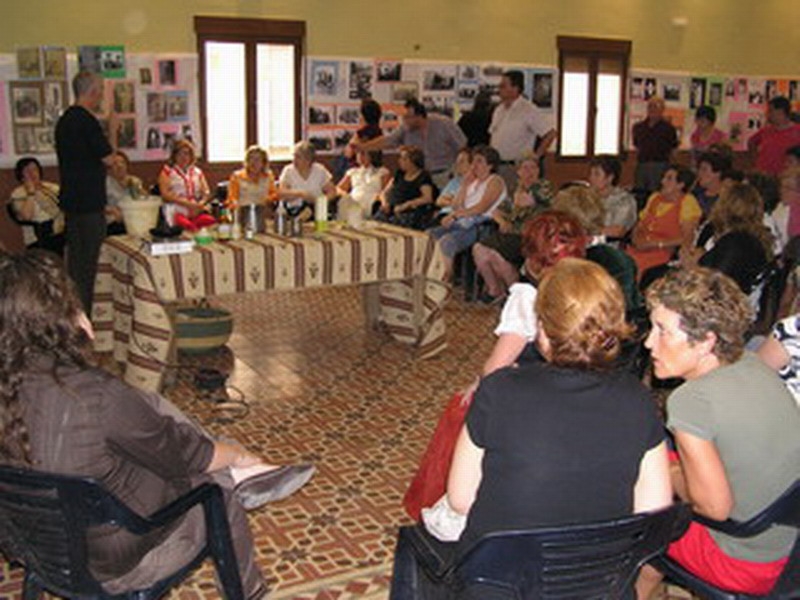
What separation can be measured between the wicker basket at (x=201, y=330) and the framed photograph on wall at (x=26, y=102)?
3268 mm

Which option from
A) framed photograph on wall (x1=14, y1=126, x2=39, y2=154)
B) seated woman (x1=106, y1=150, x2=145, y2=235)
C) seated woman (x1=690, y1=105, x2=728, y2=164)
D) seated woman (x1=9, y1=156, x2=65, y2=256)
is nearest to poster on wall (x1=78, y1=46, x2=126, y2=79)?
framed photograph on wall (x1=14, y1=126, x2=39, y2=154)

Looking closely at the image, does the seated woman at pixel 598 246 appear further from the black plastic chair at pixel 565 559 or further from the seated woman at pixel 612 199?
the black plastic chair at pixel 565 559

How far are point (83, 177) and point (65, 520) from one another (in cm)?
422

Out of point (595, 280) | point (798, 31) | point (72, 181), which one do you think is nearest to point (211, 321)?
point (72, 181)

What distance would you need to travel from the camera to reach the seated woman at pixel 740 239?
14.8 feet

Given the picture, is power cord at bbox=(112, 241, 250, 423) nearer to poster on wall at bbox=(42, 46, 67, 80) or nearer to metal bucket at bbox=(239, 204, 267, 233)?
metal bucket at bbox=(239, 204, 267, 233)

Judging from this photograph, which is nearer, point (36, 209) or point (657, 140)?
point (36, 209)

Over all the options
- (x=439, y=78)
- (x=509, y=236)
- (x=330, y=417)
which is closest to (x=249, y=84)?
(x=439, y=78)

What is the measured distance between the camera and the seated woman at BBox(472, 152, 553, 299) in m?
6.74

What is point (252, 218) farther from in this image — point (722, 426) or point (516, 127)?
point (722, 426)

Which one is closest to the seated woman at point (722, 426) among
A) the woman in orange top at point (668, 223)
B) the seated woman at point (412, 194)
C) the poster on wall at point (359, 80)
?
the woman in orange top at point (668, 223)

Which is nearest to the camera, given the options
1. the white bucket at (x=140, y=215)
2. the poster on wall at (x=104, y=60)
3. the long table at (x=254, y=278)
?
the long table at (x=254, y=278)

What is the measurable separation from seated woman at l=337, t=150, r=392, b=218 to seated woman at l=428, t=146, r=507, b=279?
1.10 m

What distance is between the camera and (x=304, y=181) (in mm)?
7605
